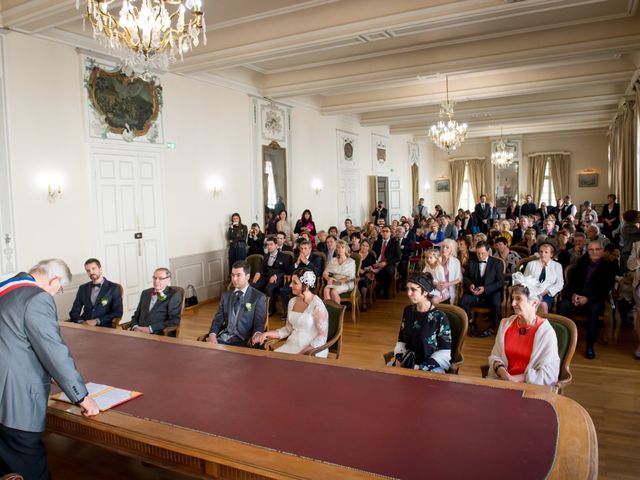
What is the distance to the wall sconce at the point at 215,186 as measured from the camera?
9.39m

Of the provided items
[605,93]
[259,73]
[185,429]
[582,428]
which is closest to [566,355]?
[582,428]

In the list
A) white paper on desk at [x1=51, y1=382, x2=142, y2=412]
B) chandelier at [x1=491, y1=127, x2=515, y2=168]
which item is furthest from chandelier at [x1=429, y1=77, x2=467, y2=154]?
white paper on desk at [x1=51, y1=382, x2=142, y2=412]

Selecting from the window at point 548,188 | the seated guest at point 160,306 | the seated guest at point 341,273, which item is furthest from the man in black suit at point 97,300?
the window at point 548,188

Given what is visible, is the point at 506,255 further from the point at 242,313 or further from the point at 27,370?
the point at 27,370

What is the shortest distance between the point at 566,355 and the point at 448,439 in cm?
183

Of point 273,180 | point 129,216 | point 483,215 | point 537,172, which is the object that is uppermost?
point 537,172

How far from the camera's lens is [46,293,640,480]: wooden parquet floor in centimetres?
345

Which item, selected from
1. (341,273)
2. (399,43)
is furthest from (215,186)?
(399,43)

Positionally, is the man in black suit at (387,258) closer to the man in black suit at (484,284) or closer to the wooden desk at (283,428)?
the man in black suit at (484,284)

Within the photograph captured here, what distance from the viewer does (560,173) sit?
21156mm

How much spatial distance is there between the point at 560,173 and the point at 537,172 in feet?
2.86

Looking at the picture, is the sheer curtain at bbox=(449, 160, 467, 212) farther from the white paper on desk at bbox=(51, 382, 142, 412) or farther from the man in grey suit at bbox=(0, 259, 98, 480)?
the man in grey suit at bbox=(0, 259, 98, 480)

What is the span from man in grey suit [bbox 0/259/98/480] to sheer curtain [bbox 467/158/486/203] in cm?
2165

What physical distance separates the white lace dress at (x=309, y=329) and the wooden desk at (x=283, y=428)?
95 cm
